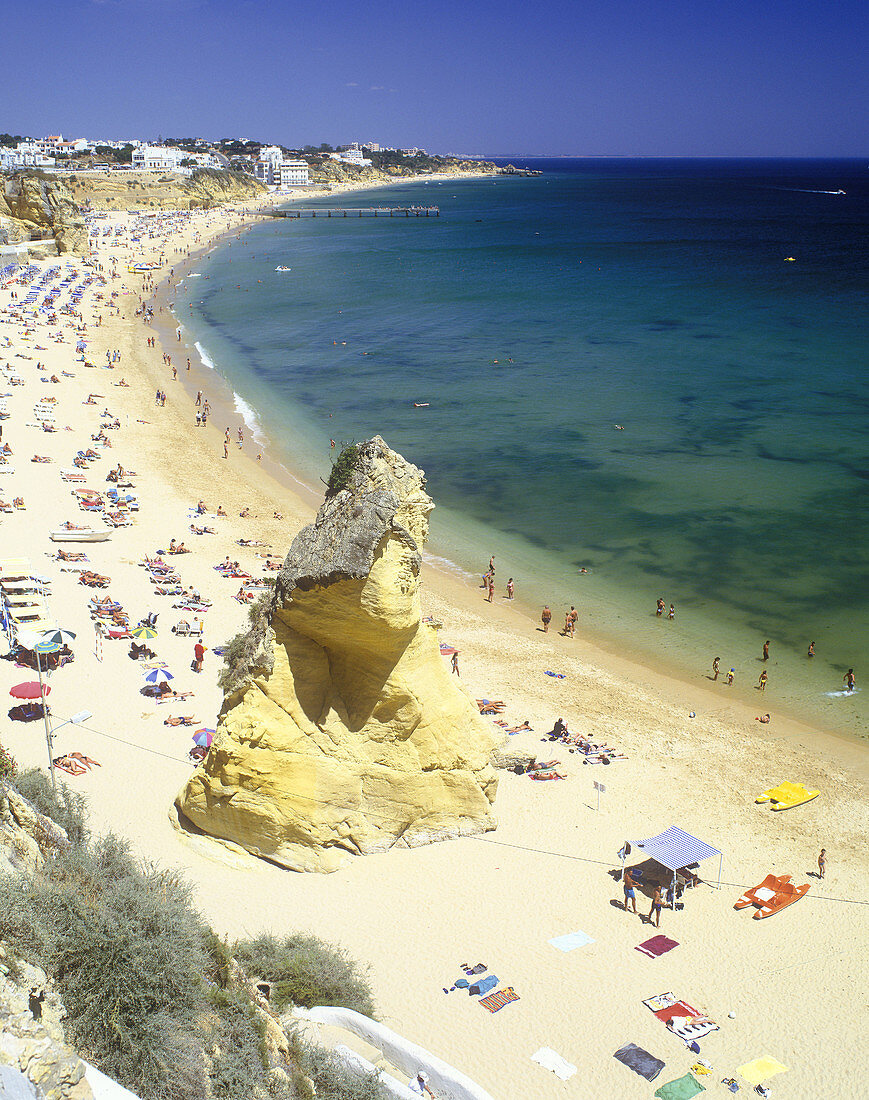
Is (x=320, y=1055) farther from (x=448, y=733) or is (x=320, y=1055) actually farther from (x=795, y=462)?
(x=795, y=462)

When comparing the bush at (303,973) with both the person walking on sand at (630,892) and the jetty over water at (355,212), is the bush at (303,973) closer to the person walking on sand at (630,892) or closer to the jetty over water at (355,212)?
the person walking on sand at (630,892)

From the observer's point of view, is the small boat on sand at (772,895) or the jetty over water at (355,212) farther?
the jetty over water at (355,212)

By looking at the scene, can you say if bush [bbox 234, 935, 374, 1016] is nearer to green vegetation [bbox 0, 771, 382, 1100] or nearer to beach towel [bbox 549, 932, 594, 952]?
green vegetation [bbox 0, 771, 382, 1100]

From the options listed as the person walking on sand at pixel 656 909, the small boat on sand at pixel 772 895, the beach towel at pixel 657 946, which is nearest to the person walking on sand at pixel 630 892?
the person walking on sand at pixel 656 909

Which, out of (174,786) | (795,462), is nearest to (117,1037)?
(174,786)

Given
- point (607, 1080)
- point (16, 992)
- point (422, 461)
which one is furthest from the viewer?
point (422, 461)

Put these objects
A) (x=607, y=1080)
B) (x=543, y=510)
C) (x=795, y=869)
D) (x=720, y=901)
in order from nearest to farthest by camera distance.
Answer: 1. (x=607, y=1080)
2. (x=720, y=901)
3. (x=795, y=869)
4. (x=543, y=510)

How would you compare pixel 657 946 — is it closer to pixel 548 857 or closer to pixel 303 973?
pixel 548 857
